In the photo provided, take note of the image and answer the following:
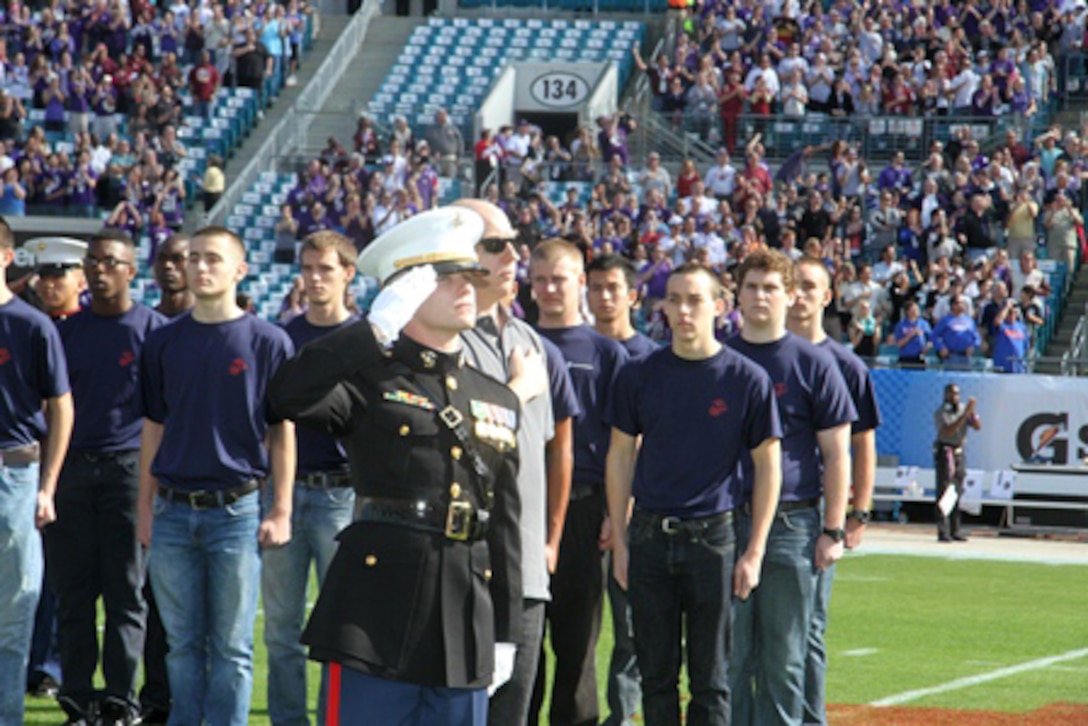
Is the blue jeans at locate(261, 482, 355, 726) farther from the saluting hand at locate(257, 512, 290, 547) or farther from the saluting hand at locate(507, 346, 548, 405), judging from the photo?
the saluting hand at locate(507, 346, 548, 405)

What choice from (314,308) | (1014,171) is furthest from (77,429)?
(1014,171)

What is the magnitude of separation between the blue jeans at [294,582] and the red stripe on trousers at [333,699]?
269 cm

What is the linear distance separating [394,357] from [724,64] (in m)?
27.7

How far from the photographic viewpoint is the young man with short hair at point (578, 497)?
850cm

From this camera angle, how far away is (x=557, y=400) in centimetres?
742

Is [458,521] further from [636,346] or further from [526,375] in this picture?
[636,346]

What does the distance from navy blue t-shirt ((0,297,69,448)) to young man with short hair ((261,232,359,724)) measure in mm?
1015

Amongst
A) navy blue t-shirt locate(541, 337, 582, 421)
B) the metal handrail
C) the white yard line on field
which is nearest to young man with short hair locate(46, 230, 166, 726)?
navy blue t-shirt locate(541, 337, 582, 421)

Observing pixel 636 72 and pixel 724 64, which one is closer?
pixel 724 64

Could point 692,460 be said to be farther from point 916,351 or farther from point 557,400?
point 916,351

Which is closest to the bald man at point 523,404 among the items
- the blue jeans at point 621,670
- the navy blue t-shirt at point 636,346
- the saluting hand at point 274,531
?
the saluting hand at point 274,531

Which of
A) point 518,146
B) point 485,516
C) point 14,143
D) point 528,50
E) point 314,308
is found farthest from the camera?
point 528,50

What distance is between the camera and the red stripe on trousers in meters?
5.65

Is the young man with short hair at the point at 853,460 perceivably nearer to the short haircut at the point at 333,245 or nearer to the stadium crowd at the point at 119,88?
the short haircut at the point at 333,245
